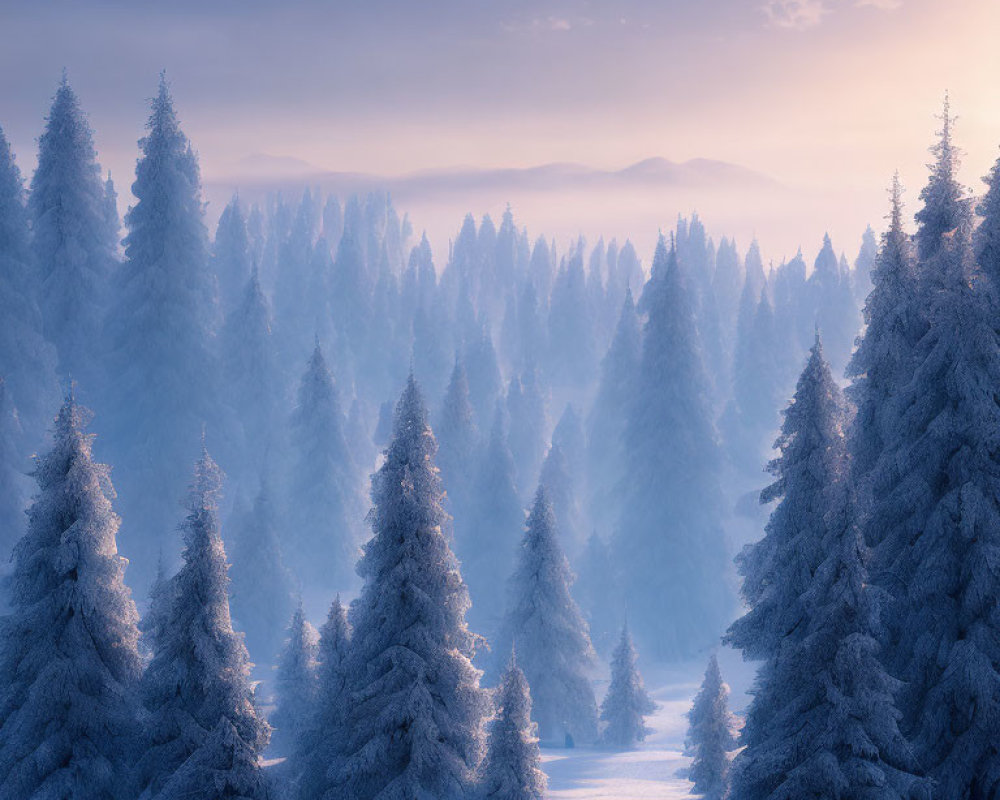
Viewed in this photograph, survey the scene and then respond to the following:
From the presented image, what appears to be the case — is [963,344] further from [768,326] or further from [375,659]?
[768,326]

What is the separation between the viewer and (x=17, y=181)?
45.2m

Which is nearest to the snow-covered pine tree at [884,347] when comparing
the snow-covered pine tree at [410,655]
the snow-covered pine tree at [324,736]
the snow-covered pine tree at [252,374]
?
the snow-covered pine tree at [410,655]

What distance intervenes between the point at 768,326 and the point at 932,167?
46978 mm

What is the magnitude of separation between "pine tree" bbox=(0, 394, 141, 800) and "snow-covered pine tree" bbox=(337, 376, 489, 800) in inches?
191

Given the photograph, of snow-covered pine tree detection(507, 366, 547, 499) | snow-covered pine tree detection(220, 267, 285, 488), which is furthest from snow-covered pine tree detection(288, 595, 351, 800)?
snow-covered pine tree detection(507, 366, 547, 499)

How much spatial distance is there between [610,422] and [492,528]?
59.8ft

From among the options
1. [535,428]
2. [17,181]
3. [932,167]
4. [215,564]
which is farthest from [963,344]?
[535,428]

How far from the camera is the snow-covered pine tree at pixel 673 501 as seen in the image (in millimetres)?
46812

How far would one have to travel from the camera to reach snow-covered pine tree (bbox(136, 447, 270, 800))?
1719 cm

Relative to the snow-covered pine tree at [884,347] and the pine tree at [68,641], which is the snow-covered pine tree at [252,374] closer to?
the pine tree at [68,641]

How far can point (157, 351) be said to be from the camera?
4438 cm

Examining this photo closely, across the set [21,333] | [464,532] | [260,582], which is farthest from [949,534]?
[21,333]

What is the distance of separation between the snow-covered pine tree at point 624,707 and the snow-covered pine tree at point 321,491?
2048 centimetres

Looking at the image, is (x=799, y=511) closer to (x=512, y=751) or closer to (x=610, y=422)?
(x=512, y=751)
